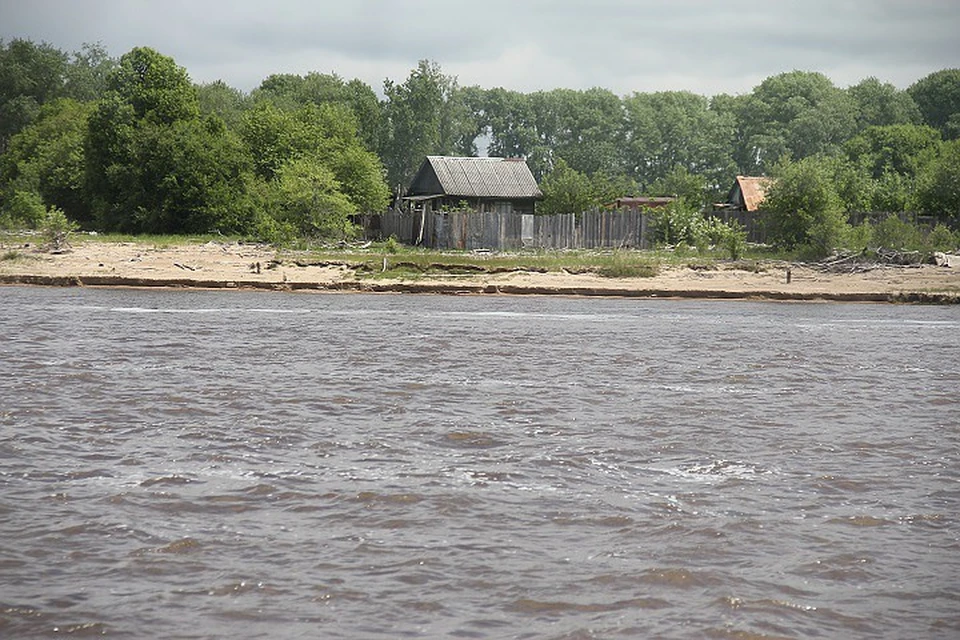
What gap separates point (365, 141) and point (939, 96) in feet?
159

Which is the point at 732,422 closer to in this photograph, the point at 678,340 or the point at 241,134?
the point at 678,340

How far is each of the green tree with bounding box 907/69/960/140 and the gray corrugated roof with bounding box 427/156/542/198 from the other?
174ft

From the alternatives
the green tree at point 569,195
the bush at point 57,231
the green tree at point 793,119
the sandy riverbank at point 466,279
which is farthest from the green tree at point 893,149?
the bush at point 57,231

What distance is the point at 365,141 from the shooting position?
256 ft

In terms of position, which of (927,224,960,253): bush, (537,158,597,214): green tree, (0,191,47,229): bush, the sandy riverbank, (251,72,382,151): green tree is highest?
(251,72,382,151): green tree

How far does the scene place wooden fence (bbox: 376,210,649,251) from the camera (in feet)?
123

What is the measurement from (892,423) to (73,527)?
6983 mm

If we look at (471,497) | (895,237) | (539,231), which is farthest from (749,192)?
(471,497)

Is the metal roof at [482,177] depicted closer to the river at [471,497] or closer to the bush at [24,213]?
the bush at [24,213]

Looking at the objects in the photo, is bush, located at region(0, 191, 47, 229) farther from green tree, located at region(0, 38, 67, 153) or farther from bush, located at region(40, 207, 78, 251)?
green tree, located at region(0, 38, 67, 153)

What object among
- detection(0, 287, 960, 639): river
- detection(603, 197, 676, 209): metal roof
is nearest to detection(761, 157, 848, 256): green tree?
detection(0, 287, 960, 639): river

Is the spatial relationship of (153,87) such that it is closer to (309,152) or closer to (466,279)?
(309,152)

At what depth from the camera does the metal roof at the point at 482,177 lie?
166 feet

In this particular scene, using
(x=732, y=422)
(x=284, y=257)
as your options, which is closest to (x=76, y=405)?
(x=732, y=422)
